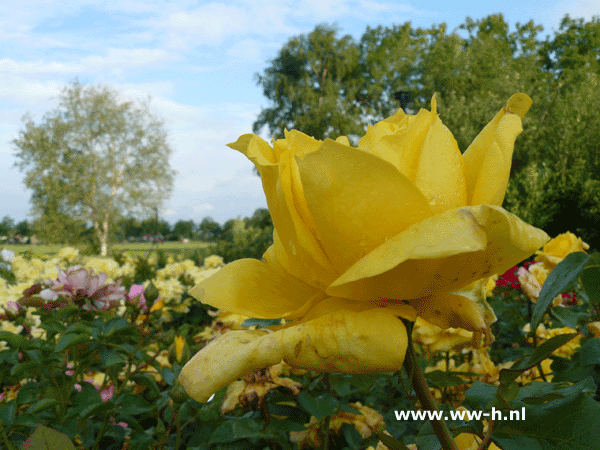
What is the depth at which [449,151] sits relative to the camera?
0.34 meters

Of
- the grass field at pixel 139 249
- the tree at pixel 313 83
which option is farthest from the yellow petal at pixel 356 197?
the tree at pixel 313 83

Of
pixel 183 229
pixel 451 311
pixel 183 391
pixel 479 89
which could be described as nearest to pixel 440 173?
pixel 451 311

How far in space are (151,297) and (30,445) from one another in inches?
31.1

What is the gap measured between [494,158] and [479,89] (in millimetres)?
17525

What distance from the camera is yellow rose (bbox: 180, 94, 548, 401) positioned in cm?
28

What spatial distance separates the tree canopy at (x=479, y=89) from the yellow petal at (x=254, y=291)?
8720 mm

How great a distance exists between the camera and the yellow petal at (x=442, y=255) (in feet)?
0.85

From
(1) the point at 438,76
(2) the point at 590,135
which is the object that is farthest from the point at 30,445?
(1) the point at 438,76

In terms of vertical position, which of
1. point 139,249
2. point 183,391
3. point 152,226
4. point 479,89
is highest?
point 479,89

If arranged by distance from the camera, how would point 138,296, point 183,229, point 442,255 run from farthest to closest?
point 183,229 → point 138,296 → point 442,255

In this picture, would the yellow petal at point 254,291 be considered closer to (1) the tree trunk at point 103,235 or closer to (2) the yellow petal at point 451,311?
(2) the yellow petal at point 451,311

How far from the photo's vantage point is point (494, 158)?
32 cm

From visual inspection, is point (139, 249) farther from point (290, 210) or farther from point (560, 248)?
point (290, 210)

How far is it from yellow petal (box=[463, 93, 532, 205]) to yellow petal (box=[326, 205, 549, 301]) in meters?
0.04
